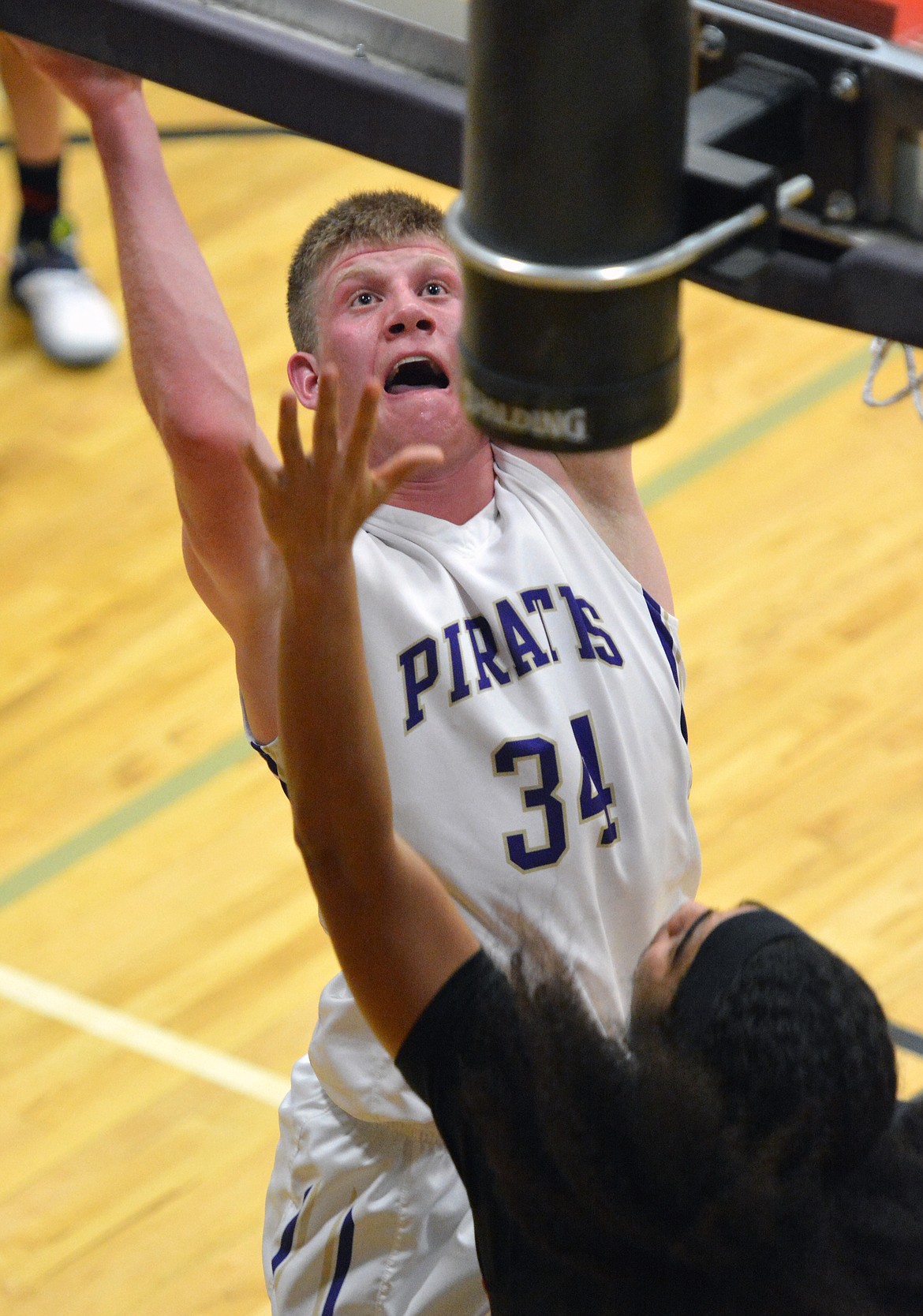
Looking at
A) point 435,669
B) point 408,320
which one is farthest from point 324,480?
point 408,320

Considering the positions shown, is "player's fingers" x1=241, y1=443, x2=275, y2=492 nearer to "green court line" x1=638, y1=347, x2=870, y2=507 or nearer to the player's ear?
the player's ear

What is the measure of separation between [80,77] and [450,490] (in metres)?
0.72

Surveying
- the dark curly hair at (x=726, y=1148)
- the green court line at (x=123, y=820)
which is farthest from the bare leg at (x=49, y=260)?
the dark curly hair at (x=726, y=1148)

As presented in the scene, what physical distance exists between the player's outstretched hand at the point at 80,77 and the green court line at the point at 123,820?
7.72 feet

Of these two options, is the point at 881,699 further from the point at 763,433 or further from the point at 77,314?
A: the point at 77,314

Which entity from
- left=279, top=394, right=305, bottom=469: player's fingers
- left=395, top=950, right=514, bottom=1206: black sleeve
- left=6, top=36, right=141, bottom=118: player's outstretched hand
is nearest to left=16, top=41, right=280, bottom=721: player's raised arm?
left=6, top=36, right=141, bottom=118: player's outstretched hand

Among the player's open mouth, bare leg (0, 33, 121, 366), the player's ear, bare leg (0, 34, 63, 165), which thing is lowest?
bare leg (0, 33, 121, 366)

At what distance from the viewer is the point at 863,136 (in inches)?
46.0

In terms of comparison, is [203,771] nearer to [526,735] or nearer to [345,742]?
[526,735]

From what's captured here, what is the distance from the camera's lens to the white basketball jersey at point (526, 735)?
2117 millimetres

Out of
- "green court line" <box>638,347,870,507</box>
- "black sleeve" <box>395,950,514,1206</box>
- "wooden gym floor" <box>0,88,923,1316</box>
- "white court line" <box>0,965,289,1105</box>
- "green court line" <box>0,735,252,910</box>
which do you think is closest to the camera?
"black sleeve" <box>395,950,514,1206</box>

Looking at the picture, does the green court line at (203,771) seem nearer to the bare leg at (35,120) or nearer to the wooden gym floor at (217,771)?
the wooden gym floor at (217,771)

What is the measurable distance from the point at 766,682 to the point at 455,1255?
2150 mm

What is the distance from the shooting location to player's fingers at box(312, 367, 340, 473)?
4.45 ft
